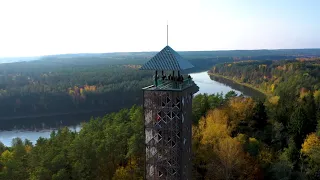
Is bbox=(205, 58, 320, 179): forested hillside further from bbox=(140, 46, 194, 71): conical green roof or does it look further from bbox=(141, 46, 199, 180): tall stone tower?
bbox=(140, 46, 194, 71): conical green roof

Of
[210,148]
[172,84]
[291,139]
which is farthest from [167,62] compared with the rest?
[291,139]

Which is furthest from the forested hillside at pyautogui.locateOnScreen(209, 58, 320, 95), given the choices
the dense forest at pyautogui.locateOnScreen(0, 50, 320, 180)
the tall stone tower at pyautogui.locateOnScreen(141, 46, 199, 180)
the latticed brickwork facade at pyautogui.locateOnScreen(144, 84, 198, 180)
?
the latticed brickwork facade at pyautogui.locateOnScreen(144, 84, 198, 180)

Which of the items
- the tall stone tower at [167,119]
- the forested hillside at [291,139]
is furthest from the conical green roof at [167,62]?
the forested hillside at [291,139]

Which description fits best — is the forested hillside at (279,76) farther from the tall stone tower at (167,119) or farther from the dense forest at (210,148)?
the tall stone tower at (167,119)

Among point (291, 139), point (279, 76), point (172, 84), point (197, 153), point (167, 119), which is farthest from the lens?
point (279, 76)

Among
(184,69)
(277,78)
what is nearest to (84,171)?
(184,69)

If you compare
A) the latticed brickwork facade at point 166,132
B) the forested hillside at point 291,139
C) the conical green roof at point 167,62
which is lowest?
the forested hillside at point 291,139

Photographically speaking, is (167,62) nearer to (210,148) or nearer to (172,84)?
(172,84)
